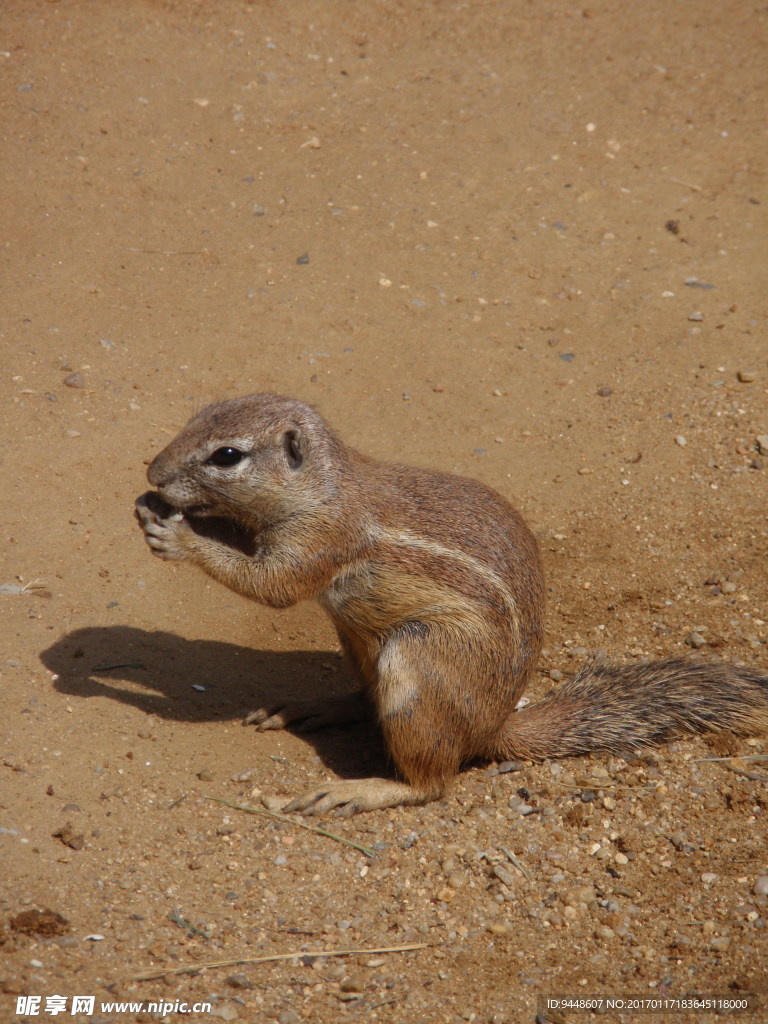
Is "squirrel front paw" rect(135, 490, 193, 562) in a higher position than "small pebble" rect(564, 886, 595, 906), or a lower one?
higher

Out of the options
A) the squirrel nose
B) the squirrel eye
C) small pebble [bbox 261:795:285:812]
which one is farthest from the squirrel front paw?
small pebble [bbox 261:795:285:812]

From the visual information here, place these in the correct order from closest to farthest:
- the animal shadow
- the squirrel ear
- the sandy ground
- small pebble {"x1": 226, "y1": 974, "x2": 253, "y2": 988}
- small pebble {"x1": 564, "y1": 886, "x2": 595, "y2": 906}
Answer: small pebble {"x1": 226, "y1": 974, "x2": 253, "y2": 988} < the sandy ground < small pebble {"x1": 564, "y1": 886, "x2": 595, "y2": 906} < the squirrel ear < the animal shadow

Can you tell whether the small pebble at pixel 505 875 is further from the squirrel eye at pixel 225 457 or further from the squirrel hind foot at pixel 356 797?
the squirrel eye at pixel 225 457

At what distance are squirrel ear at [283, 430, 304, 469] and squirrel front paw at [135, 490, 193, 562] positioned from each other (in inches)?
22.6

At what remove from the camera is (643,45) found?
34.1 feet

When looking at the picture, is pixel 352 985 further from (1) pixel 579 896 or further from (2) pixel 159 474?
(2) pixel 159 474

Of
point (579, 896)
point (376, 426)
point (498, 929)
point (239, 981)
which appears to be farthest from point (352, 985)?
point (376, 426)

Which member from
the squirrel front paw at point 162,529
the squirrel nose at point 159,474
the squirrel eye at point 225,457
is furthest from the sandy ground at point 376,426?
the squirrel eye at point 225,457

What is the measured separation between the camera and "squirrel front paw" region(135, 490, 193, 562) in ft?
14.9

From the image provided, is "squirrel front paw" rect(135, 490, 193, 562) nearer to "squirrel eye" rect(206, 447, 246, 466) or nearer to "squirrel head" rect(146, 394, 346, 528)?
"squirrel head" rect(146, 394, 346, 528)

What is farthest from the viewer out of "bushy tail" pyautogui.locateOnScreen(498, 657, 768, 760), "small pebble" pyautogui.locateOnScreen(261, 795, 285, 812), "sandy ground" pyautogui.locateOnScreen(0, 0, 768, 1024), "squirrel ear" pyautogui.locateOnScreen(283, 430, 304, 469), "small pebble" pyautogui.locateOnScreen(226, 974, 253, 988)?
"bushy tail" pyautogui.locateOnScreen(498, 657, 768, 760)

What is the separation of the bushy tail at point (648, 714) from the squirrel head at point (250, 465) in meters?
1.47

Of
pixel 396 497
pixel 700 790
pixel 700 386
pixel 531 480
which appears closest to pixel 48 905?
pixel 396 497

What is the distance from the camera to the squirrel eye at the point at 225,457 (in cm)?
440
